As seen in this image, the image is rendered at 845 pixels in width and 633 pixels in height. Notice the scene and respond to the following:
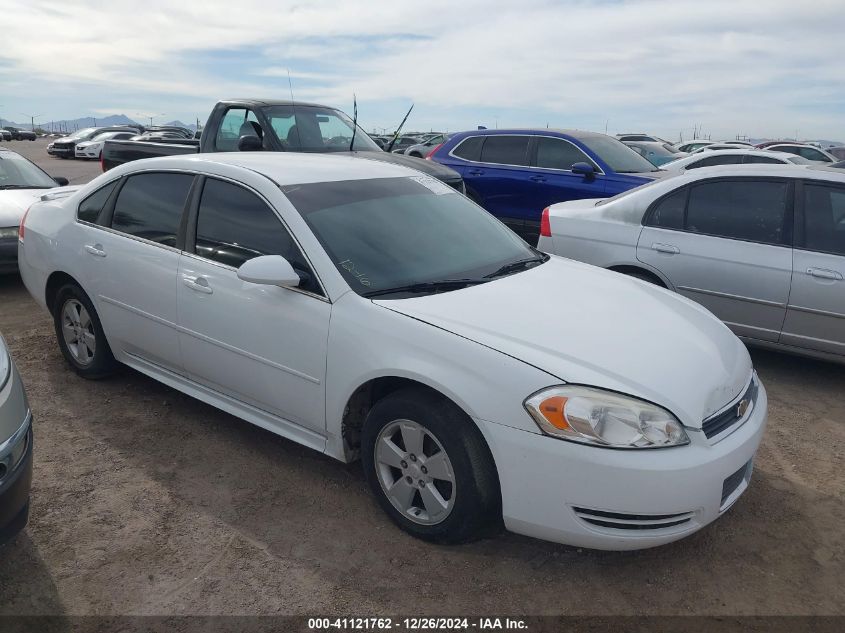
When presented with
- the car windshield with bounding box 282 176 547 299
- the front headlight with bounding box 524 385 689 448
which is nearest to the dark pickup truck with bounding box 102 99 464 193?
the car windshield with bounding box 282 176 547 299

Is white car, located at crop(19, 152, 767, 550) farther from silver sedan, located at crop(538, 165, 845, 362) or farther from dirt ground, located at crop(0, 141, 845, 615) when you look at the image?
silver sedan, located at crop(538, 165, 845, 362)

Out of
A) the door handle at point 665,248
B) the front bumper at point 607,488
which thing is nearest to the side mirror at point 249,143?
the door handle at point 665,248

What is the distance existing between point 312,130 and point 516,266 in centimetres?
521

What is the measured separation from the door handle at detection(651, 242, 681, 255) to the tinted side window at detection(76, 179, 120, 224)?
3.87 meters

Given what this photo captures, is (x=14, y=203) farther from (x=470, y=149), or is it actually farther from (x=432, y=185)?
Answer: (x=470, y=149)

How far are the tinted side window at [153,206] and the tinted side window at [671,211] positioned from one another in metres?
3.52

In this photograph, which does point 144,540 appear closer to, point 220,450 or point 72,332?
point 220,450

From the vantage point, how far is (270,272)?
10.6ft

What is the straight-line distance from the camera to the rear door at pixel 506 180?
899cm

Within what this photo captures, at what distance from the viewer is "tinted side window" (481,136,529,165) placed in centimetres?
922

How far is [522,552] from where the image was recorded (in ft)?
10.0

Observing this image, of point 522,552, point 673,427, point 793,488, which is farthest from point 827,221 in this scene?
point 522,552

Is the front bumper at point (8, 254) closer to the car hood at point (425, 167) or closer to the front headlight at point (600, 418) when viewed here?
the car hood at point (425, 167)

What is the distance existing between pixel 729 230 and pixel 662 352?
2705 mm
